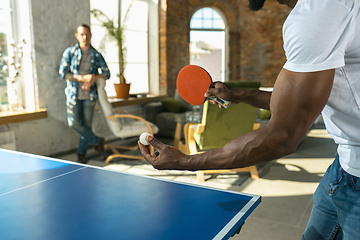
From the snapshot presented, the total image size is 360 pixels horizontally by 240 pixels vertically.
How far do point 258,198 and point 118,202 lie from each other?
21.4 inches

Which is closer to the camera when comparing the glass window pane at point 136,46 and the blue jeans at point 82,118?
the blue jeans at point 82,118

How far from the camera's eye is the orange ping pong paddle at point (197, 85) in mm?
1196

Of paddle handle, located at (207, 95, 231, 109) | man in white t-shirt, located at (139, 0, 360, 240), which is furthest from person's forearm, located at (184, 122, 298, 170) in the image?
paddle handle, located at (207, 95, 231, 109)

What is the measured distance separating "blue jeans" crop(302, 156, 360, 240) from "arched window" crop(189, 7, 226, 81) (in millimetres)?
7308

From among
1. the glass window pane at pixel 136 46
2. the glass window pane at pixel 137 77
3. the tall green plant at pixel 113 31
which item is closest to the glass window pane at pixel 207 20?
the glass window pane at pixel 136 46

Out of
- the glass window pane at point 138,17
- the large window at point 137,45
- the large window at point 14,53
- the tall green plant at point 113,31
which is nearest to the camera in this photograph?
the large window at point 14,53

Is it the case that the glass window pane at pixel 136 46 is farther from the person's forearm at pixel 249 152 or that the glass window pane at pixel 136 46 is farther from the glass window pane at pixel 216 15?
the person's forearm at pixel 249 152

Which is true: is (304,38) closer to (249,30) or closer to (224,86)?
(224,86)

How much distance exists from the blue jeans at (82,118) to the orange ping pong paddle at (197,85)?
3536mm

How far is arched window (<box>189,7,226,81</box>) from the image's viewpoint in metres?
8.60

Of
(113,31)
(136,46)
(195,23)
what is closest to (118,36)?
(113,31)

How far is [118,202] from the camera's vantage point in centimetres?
123

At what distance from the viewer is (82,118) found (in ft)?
15.1

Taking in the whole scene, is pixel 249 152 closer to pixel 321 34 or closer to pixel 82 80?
pixel 321 34
